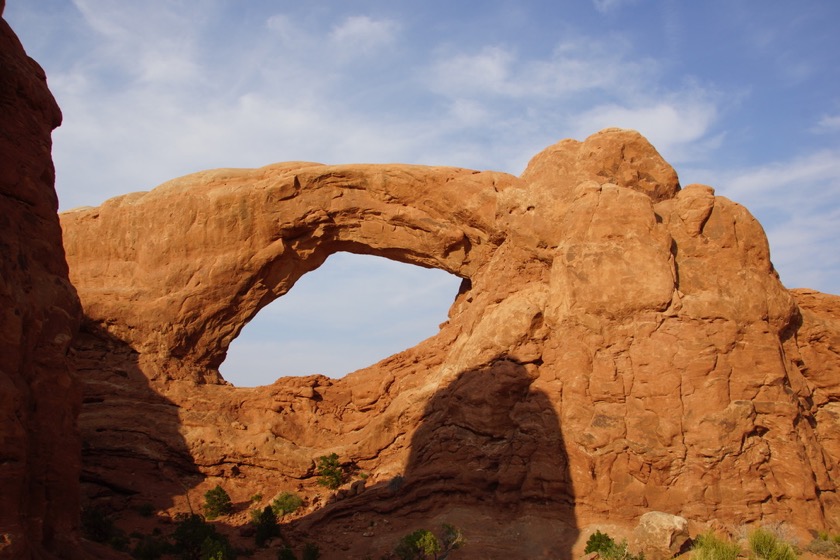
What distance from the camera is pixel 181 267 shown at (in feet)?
78.8

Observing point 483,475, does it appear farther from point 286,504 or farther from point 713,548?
point 713,548

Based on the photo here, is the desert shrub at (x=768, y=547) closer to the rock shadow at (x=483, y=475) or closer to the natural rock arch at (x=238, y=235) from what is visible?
the rock shadow at (x=483, y=475)

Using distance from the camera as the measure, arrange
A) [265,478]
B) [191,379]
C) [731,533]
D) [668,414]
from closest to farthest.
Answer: [731,533]
[668,414]
[265,478]
[191,379]

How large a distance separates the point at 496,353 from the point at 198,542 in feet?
30.1

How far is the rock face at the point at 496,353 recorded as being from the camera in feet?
61.9

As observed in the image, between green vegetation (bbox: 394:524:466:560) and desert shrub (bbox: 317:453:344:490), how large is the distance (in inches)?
148

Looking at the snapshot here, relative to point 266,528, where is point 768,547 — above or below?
below

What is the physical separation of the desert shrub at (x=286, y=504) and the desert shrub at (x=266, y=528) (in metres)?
0.82

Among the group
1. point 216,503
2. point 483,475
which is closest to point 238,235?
point 216,503

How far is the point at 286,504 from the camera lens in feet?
69.0

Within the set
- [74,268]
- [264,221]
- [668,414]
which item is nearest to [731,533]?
[668,414]

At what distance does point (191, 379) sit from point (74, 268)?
5.43m

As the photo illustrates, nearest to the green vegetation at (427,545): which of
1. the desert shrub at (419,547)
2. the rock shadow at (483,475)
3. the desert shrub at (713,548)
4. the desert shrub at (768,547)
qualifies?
the desert shrub at (419,547)

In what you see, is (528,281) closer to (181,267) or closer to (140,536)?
(181,267)
